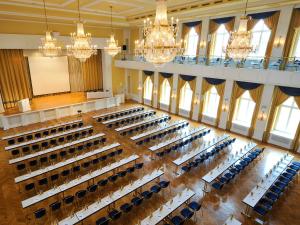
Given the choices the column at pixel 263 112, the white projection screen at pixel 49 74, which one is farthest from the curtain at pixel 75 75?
the column at pixel 263 112

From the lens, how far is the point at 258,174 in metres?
9.06

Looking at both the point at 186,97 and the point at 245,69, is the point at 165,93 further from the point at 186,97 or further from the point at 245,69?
the point at 245,69

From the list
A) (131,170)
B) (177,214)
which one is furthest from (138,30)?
(177,214)

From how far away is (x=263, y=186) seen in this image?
721cm

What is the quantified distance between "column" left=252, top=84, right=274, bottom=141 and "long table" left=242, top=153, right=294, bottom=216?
3228 mm

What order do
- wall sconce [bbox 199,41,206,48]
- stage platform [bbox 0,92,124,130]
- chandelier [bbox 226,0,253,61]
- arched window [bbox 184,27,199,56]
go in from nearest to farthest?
chandelier [bbox 226,0,253,61] < stage platform [bbox 0,92,124,130] < wall sconce [bbox 199,41,206,48] < arched window [bbox 184,27,199,56]

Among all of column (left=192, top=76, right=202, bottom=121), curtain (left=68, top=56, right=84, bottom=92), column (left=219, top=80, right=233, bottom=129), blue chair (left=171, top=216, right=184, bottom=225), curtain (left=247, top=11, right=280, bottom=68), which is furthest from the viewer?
curtain (left=68, top=56, right=84, bottom=92)

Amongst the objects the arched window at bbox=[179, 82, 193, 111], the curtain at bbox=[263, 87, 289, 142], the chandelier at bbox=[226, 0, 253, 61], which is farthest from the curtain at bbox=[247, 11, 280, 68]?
the arched window at bbox=[179, 82, 193, 111]

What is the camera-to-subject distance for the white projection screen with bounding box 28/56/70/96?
58.0ft

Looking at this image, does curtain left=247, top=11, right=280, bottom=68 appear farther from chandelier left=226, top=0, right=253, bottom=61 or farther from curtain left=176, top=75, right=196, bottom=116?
curtain left=176, top=75, right=196, bottom=116

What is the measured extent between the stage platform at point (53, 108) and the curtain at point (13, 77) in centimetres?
109

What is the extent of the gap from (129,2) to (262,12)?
7.17 meters

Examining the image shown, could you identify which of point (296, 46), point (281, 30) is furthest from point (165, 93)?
point (296, 46)

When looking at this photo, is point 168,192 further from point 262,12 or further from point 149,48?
point 262,12
